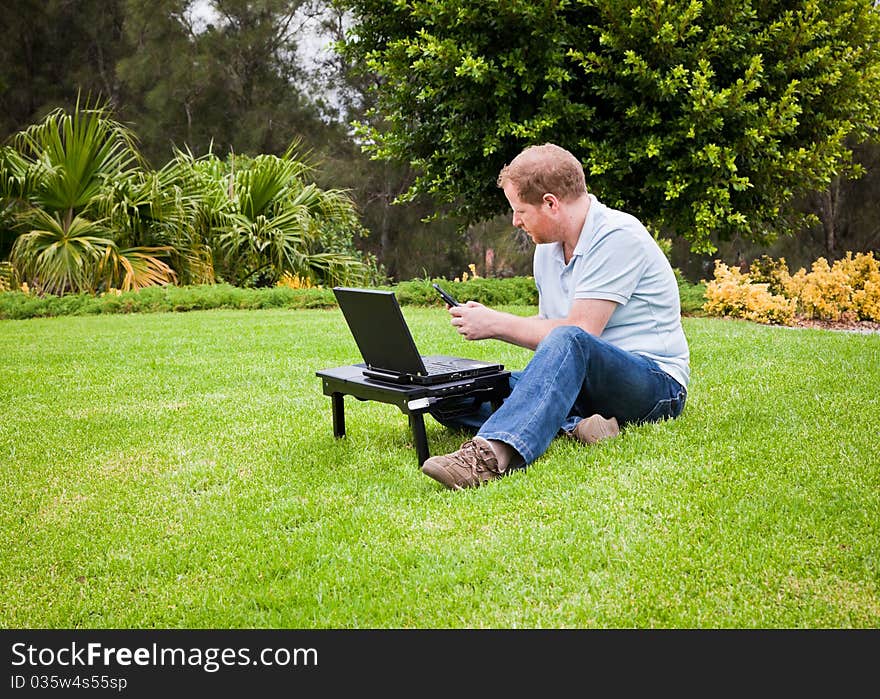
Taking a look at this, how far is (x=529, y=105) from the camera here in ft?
30.3

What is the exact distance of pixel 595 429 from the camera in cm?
406

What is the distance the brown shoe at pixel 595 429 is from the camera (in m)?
4.06

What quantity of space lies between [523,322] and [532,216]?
47 cm

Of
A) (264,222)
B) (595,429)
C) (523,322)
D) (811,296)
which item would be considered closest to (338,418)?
(523,322)

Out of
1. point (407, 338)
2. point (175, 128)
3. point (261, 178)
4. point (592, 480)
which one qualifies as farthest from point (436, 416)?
point (175, 128)

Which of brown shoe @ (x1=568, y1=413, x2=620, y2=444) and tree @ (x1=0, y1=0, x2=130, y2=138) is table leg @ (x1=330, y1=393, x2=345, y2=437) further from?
tree @ (x1=0, y1=0, x2=130, y2=138)

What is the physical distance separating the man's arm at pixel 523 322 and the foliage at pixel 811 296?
6951mm

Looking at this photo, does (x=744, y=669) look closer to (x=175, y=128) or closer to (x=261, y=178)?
(x=261, y=178)

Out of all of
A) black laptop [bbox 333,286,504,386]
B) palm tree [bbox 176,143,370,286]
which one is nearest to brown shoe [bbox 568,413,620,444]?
black laptop [bbox 333,286,504,386]

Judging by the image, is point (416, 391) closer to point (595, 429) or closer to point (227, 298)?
point (595, 429)

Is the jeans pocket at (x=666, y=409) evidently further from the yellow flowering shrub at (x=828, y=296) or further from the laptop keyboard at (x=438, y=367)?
the yellow flowering shrub at (x=828, y=296)

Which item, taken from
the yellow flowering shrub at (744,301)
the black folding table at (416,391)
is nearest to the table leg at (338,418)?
the black folding table at (416,391)

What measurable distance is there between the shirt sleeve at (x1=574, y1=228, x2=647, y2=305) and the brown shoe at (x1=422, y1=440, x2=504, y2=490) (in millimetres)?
839

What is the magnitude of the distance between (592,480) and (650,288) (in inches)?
38.1
